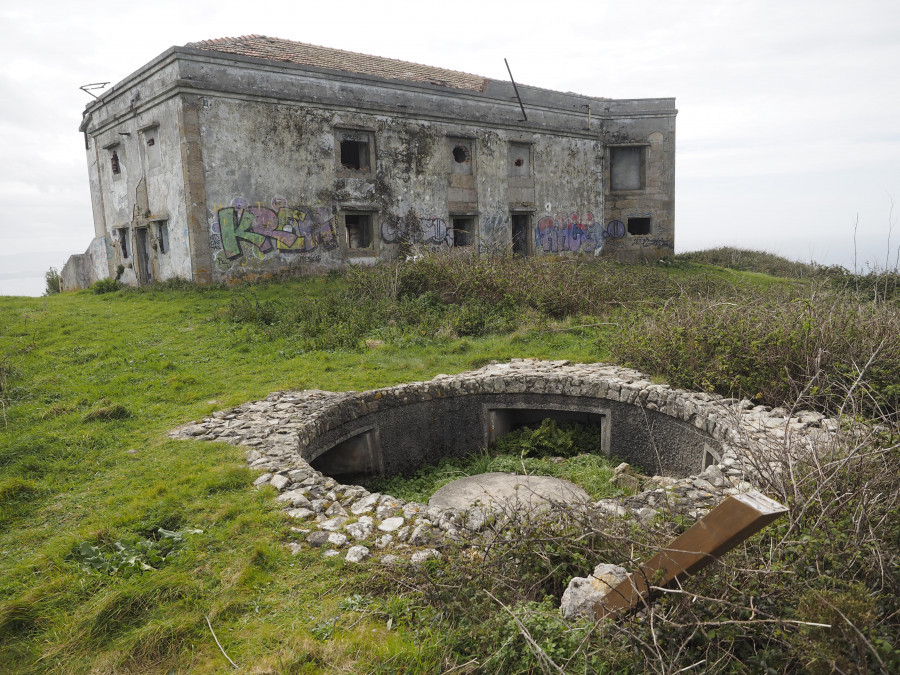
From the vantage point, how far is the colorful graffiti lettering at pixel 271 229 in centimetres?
1455

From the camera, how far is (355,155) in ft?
57.2

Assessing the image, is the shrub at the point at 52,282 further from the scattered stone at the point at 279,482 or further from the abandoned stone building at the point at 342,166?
the scattered stone at the point at 279,482

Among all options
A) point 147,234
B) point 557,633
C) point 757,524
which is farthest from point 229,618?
point 147,234

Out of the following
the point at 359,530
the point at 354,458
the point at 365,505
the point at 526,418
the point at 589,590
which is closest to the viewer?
the point at 589,590

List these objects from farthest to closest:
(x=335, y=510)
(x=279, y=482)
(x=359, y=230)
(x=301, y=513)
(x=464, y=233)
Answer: (x=464, y=233) → (x=359, y=230) → (x=279, y=482) → (x=335, y=510) → (x=301, y=513)

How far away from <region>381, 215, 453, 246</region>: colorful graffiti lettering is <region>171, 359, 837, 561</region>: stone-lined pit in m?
9.27

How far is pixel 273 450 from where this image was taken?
5633 mm

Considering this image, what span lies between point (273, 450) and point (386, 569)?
8.16 ft

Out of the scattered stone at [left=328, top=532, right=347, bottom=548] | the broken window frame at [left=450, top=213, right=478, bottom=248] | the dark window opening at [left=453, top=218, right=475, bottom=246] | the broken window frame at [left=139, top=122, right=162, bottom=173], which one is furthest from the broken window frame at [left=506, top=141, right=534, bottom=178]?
the scattered stone at [left=328, top=532, right=347, bottom=548]

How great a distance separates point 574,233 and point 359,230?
8612 mm

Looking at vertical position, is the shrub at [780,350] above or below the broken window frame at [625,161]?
below

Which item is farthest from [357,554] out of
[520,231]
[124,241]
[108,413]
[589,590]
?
[124,241]

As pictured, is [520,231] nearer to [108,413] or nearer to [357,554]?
[108,413]

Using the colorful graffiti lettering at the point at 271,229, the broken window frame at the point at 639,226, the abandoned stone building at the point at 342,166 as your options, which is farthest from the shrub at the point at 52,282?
the broken window frame at the point at 639,226
